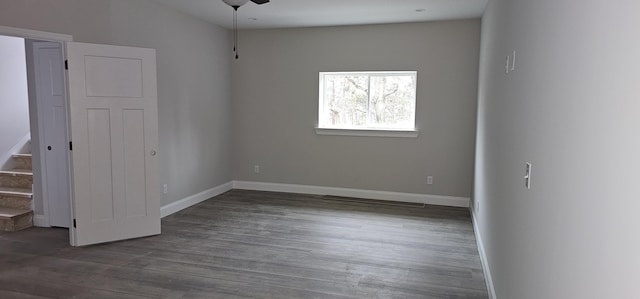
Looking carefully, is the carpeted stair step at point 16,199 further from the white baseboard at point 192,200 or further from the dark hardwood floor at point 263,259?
the white baseboard at point 192,200

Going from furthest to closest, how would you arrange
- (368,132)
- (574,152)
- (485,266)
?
(368,132) < (485,266) < (574,152)

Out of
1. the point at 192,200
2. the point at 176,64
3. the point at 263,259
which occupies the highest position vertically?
the point at 176,64

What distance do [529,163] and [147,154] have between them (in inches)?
148

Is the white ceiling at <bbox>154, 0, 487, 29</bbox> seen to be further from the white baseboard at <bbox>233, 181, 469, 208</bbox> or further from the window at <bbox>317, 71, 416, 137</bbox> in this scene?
the white baseboard at <bbox>233, 181, 469, 208</bbox>

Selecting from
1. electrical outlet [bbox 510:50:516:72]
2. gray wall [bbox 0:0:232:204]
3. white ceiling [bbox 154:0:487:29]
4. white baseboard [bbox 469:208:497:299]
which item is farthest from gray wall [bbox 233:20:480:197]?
electrical outlet [bbox 510:50:516:72]

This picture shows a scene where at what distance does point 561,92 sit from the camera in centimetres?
149

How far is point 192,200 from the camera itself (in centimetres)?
571

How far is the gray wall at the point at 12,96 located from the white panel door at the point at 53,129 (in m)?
1.18

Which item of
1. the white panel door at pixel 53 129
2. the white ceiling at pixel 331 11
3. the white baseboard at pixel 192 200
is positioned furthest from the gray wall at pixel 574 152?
the white panel door at pixel 53 129

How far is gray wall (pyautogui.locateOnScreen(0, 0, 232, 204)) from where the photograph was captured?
12.4ft

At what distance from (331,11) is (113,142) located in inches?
116

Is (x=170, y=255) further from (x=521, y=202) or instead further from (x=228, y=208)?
(x=521, y=202)

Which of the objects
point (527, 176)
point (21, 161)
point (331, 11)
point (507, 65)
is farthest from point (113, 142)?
point (527, 176)

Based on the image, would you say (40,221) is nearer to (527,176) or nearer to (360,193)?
(360,193)
